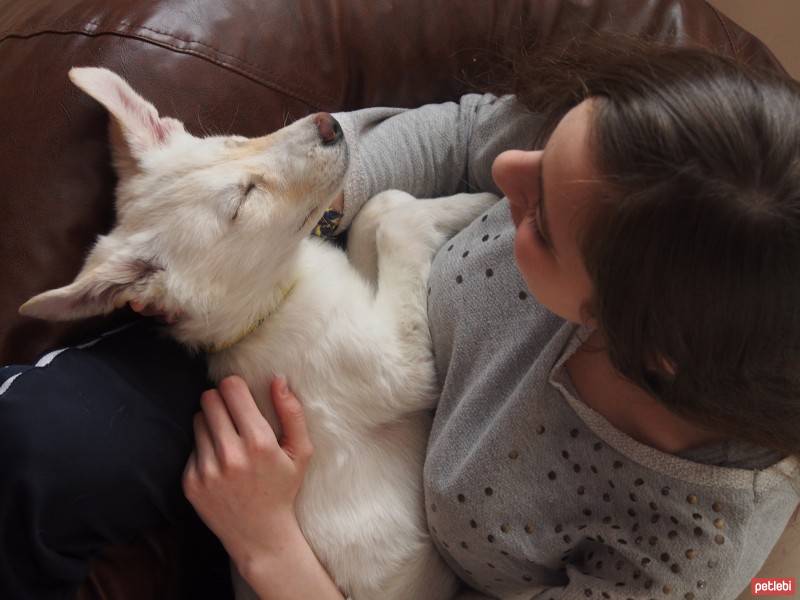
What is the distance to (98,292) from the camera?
1.13 meters

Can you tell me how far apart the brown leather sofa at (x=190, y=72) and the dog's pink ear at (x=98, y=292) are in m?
0.12

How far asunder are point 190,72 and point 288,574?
0.97 meters

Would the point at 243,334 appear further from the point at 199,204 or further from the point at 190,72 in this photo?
the point at 190,72

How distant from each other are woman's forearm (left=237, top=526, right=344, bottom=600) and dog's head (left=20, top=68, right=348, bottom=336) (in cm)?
47

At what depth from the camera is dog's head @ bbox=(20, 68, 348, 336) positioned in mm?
1184

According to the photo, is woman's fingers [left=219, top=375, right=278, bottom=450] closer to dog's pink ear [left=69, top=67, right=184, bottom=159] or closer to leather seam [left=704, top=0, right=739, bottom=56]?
dog's pink ear [left=69, top=67, right=184, bottom=159]

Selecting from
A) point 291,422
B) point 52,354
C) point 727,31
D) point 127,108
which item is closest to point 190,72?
point 127,108

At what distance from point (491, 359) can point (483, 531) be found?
0.30m

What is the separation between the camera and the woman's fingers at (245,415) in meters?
1.21

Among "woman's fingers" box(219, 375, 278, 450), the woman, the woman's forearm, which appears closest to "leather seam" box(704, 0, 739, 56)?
the woman

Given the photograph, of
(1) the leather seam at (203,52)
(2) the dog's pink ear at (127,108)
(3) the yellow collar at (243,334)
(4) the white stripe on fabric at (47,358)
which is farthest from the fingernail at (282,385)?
(1) the leather seam at (203,52)

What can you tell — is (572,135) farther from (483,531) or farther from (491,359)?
(483,531)

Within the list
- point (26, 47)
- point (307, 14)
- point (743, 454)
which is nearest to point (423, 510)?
point (743, 454)

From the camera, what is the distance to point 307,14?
1.39 metres
